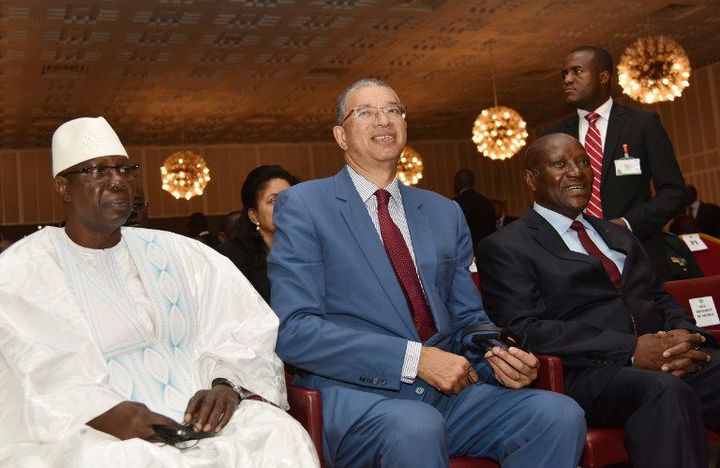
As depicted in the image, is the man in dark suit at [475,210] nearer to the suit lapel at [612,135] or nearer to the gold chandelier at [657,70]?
the gold chandelier at [657,70]

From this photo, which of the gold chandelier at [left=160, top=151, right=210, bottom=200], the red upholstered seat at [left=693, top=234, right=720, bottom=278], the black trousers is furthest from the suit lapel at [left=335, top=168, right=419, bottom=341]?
the gold chandelier at [left=160, top=151, right=210, bottom=200]

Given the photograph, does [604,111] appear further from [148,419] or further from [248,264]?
[148,419]

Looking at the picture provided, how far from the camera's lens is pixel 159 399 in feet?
9.27

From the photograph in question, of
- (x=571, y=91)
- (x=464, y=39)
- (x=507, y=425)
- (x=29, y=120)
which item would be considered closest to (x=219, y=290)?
(x=507, y=425)

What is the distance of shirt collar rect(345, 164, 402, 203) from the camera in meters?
3.32

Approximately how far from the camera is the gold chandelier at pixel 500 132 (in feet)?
40.1

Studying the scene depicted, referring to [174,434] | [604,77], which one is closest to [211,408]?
[174,434]

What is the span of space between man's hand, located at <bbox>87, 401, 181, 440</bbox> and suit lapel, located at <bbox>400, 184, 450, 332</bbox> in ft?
3.49

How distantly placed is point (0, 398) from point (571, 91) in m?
3.29

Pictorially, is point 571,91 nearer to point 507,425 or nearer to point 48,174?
point 507,425

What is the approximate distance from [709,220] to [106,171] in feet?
32.5

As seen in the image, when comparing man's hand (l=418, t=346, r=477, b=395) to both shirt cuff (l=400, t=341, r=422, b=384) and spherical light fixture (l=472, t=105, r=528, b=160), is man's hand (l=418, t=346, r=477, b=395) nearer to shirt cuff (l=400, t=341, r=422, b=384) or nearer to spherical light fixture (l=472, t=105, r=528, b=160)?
shirt cuff (l=400, t=341, r=422, b=384)

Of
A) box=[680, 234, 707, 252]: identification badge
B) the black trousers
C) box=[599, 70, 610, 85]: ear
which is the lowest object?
the black trousers

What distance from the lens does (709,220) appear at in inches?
444
